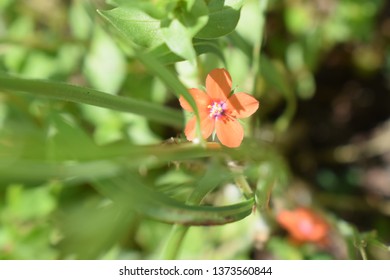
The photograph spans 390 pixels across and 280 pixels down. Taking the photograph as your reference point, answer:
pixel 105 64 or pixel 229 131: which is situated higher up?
pixel 229 131

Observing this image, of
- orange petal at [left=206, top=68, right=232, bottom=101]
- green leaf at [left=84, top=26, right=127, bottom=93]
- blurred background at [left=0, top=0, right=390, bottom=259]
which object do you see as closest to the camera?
orange petal at [left=206, top=68, right=232, bottom=101]

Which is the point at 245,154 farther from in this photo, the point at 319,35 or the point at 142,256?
the point at 319,35

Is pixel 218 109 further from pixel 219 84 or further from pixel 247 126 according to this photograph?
pixel 247 126

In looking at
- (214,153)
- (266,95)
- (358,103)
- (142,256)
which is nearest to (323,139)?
(358,103)

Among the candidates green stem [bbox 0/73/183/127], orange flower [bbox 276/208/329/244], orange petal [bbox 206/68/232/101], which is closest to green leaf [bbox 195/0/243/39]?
orange petal [bbox 206/68/232/101]

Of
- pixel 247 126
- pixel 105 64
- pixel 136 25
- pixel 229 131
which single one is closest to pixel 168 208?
pixel 229 131

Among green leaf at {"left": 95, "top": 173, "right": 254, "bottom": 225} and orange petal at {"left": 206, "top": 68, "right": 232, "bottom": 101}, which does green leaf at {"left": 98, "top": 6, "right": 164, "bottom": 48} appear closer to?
orange petal at {"left": 206, "top": 68, "right": 232, "bottom": 101}

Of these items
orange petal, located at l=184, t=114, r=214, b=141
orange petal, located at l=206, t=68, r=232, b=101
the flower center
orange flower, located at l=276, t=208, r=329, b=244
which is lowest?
orange flower, located at l=276, t=208, r=329, b=244
